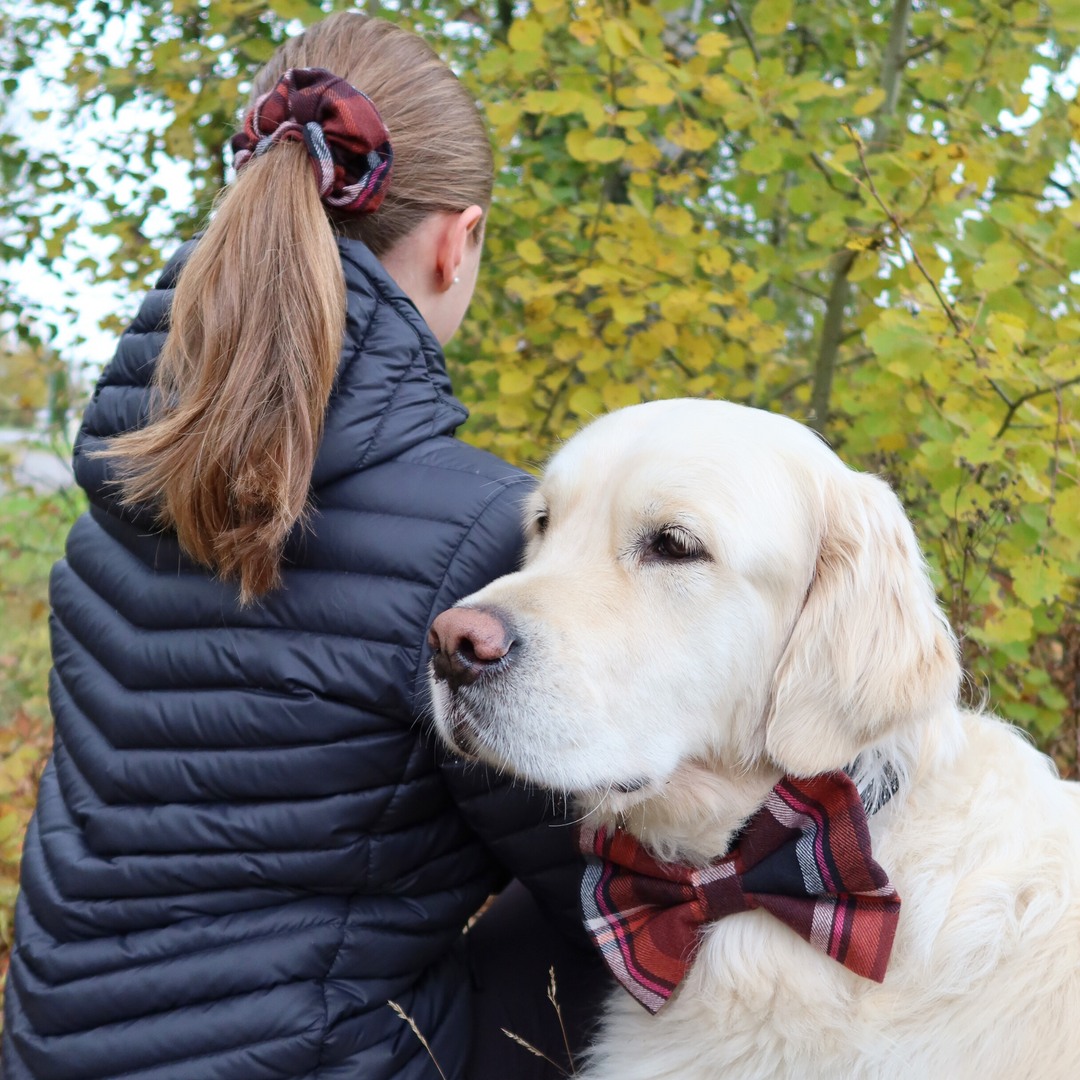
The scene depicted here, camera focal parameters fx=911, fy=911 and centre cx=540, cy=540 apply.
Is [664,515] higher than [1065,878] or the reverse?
higher

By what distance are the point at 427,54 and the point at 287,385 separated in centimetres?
100

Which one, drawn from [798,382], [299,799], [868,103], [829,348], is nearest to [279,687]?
[299,799]

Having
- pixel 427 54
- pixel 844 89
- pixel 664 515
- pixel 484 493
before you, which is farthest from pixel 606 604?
pixel 844 89

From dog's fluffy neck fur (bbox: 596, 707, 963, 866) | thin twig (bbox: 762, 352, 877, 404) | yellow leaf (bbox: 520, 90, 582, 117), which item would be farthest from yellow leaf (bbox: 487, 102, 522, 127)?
dog's fluffy neck fur (bbox: 596, 707, 963, 866)

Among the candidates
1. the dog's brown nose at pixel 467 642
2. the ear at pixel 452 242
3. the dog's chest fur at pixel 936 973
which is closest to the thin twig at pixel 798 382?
the ear at pixel 452 242

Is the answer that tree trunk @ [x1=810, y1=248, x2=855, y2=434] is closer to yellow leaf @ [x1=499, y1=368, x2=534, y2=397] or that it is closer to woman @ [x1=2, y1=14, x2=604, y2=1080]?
yellow leaf @ [x1=499, y1=368, x2=534, y2=397]

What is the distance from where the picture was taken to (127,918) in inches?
66.4

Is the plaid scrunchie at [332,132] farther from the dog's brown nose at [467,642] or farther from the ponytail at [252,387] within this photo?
the dog's brown nose at [467,642]

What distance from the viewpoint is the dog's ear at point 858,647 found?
1.53 metres

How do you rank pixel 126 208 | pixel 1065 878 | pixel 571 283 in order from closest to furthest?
pixel 1065 878 < pixel 571 283 < pixel 126 208

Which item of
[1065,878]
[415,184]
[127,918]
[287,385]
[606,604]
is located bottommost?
[127,918]

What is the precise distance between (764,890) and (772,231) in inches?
156

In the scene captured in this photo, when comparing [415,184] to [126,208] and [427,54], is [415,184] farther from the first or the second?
[126,208]

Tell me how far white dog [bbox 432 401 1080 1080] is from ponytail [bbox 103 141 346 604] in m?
0.38
